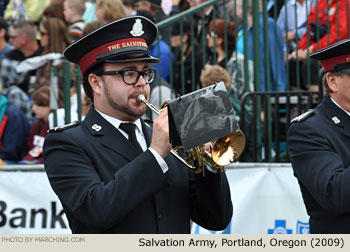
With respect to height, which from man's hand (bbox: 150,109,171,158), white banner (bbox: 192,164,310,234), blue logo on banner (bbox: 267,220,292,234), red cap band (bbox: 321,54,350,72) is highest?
red cap band (bbox: 321,54,350,72)

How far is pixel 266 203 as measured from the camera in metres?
7.22

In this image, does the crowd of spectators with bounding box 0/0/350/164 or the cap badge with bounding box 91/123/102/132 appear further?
the crowd of spectators with bounding box 0/0/350/164

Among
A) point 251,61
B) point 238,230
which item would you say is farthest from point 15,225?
point 251,61

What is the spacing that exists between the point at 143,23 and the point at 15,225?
3.35m

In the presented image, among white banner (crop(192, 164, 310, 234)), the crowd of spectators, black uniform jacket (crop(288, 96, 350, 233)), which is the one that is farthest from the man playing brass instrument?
the crowd of spectators

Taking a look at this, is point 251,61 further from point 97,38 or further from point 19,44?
point 97,38

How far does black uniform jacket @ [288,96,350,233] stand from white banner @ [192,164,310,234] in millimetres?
2453

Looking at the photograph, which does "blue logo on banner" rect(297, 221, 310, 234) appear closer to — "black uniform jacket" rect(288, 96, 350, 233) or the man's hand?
"black uniform jacket" rect(288, 96, 350, 233)

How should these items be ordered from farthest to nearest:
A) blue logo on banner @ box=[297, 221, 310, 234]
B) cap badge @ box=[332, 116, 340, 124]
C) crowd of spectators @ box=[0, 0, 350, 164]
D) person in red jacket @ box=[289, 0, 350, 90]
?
1. person in red jacket @ box=[289, 0, 350, 90]
2. crowd of spectators @ box=[0, 0, 350, 164]
3. blue logo on banner @ box=[297, 221, 310, 234]
4. cap badge @ box=[332, 116, 340, 124]

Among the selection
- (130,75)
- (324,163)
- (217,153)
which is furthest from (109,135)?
(324,163)

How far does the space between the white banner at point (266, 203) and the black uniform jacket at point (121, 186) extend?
2832 millimetres

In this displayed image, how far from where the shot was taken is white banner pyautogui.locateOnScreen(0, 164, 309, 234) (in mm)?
7141

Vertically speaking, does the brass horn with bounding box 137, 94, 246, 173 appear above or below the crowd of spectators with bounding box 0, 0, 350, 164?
below

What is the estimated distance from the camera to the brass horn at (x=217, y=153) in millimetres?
4051
